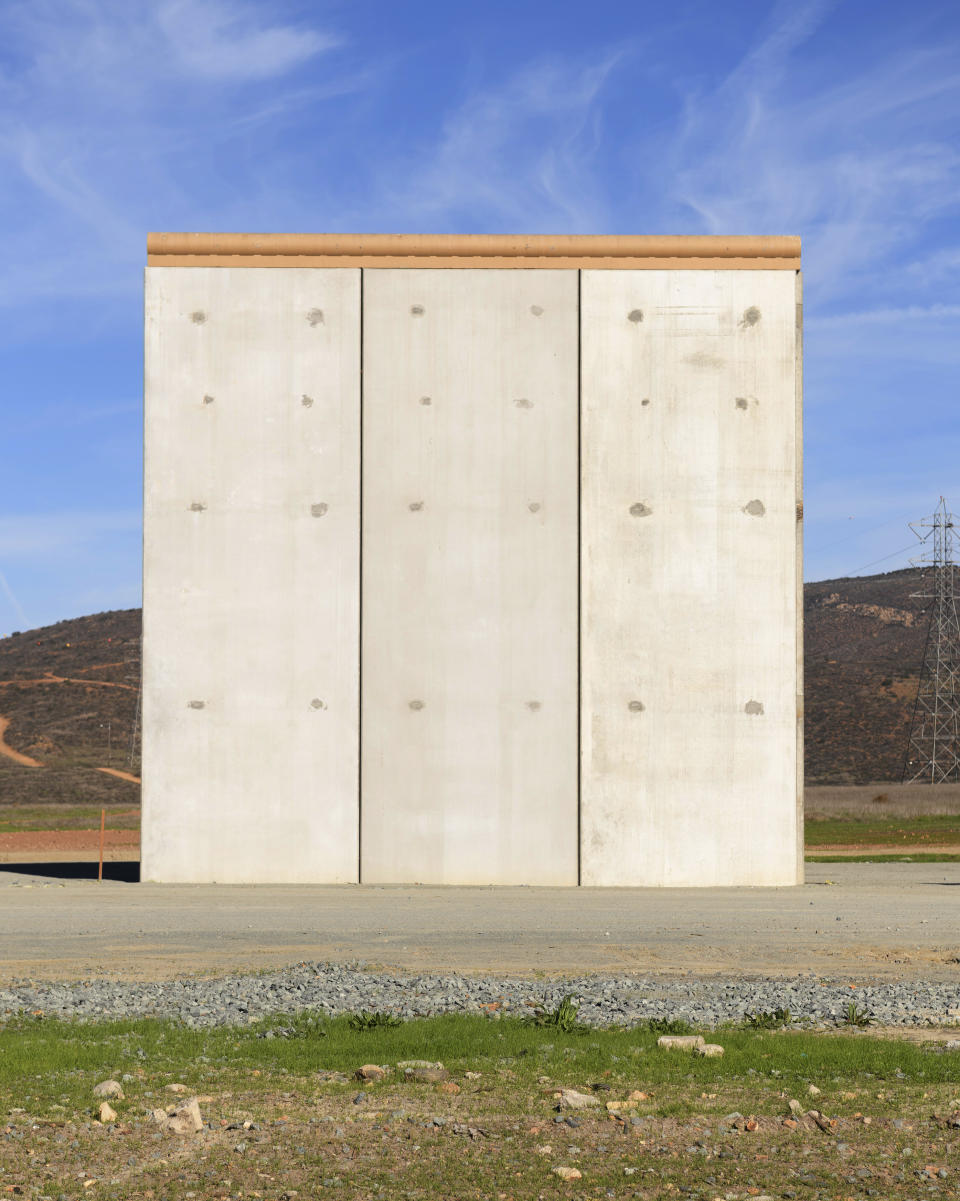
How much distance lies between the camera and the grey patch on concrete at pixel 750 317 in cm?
2794

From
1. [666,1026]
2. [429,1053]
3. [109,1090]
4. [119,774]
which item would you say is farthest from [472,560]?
A: [119,774]

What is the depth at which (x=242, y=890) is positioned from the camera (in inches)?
1008

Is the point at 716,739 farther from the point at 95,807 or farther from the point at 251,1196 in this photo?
the point at 95,807

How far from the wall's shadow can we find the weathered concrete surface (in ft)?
6.89

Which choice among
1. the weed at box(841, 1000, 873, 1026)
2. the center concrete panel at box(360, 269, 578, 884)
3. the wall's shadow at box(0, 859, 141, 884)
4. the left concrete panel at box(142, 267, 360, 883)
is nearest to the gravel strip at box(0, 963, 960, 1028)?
the weed at box(841, 1000, 873, 1026)

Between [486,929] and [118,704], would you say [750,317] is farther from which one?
[118,704]

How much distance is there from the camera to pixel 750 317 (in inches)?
1101

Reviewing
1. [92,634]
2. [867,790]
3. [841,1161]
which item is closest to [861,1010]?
[841,1161]

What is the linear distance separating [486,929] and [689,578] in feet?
35.4

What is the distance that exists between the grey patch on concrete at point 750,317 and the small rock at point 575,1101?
22.4 m

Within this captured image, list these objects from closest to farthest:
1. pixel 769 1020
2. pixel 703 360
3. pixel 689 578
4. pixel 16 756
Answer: pixel 769 1020 < pixel 689 578 < pixel 703 360 < pixel 16 756

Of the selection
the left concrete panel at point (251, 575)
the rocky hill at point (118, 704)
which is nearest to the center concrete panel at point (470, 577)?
the left concrete panel at point (251, 575)

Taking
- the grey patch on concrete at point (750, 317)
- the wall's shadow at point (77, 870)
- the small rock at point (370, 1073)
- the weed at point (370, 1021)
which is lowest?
the wall's shadow at point (77, 870)

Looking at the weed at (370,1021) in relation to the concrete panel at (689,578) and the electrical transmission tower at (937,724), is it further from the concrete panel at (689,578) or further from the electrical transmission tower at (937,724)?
the electrical transmission tower at (937,724)
